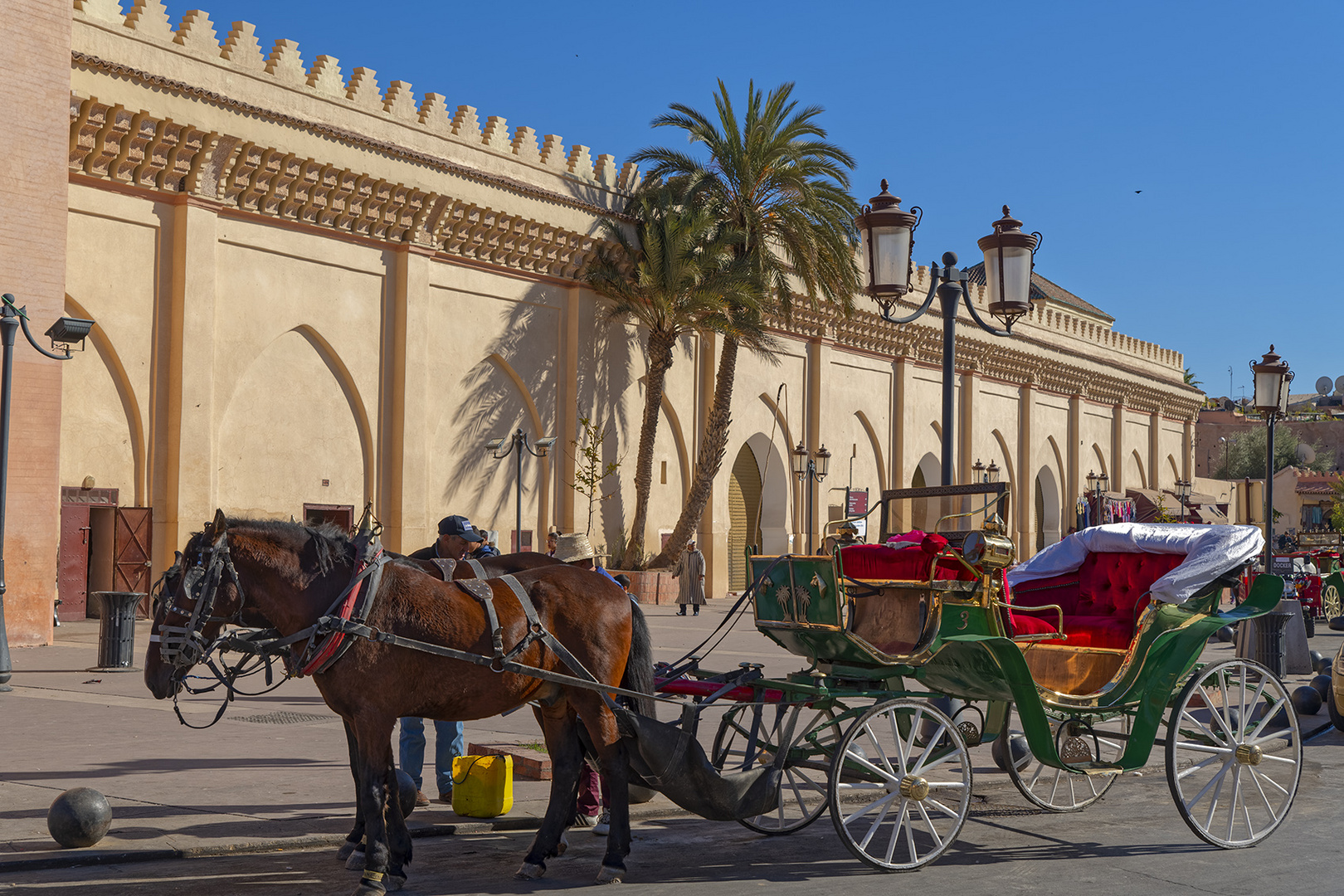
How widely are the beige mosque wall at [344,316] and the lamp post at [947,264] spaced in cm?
1282

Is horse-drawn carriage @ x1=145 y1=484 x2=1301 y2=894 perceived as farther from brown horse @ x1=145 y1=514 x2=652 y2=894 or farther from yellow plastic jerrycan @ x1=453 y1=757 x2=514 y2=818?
yellow plastic jerrycan @ x1=453 y1=757 x2=514 y2=818

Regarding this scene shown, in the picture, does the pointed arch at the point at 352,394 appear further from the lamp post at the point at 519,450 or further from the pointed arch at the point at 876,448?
the pointed arch at the point at 876,448

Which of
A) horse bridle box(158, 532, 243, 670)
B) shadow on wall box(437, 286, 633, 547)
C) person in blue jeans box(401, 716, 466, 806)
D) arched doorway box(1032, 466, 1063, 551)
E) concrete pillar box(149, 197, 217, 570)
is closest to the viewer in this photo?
horse bridle box(158, 532, 243, 670)

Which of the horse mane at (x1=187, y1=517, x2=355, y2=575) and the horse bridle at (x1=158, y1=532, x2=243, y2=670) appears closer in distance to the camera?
the horse bridle at (x1=158, y1=532, x2=243, y2=670)

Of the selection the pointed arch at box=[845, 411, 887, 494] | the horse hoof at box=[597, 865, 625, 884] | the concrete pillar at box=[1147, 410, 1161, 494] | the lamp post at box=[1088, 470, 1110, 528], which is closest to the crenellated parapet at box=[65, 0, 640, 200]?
the pointed arch at box=[845, 411, 887, 494]

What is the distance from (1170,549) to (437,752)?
14.4 ft

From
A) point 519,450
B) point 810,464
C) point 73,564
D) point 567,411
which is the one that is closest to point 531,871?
point 73,564

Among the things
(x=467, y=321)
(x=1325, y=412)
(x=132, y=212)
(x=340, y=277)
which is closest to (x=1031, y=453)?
(x=467, y=321)

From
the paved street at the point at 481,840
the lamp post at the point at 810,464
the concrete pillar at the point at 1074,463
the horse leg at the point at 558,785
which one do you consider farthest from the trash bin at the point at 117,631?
the concrete pillar at the point at 1074,463

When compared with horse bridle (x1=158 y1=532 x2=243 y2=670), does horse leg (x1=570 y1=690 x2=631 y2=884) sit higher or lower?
lower

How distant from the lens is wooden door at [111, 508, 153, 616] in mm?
20016

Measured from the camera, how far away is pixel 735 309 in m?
28.0

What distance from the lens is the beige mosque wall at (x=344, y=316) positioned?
2002 cm

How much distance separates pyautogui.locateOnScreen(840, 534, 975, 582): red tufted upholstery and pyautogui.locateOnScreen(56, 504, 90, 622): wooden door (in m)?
15.6
